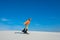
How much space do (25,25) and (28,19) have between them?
0.75 metres

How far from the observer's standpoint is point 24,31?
16.1 meters

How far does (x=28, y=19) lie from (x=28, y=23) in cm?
44

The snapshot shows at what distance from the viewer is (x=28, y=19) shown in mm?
16094

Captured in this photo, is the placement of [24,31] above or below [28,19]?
below

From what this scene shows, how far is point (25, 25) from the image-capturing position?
16.2 metres

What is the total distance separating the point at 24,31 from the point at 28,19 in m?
1.41

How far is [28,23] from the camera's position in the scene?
16062 millimetres

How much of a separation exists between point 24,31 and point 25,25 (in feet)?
2.22
